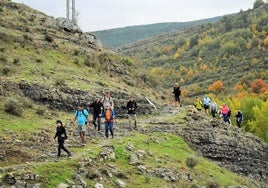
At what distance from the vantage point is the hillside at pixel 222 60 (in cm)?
13775

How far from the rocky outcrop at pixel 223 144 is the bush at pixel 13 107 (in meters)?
7.95

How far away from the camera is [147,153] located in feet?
69.9

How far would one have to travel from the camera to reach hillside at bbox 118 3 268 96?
13775 centimetres

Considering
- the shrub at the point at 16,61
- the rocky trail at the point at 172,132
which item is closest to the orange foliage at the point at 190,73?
the rocky trail at the point at 172,132

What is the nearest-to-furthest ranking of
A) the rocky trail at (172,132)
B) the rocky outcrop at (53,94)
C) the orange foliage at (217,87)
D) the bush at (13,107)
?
the rocky trail at (172,132) → the bush at (13,107) → the rocky outcrop at (53,94) → the orange foliage at (217,87)

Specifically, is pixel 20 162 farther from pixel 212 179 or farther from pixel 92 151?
pixel 212 179

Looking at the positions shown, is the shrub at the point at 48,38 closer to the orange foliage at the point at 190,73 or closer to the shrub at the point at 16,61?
the shrub at the point at 16,61

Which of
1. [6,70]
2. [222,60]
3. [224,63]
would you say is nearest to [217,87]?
[224,63]

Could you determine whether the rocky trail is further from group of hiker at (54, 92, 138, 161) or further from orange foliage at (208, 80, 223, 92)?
orange foliage at (208, 80, 223, 92)

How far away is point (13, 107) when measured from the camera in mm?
22469

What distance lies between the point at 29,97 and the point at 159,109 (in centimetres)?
1141

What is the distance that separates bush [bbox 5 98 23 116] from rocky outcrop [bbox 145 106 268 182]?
7.95m

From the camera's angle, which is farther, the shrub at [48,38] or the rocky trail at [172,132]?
the shrub at [48,38]

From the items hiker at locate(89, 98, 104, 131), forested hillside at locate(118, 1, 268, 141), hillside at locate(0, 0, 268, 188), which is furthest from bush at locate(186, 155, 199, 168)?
forested hillside at locate(118, 1, 268, 141)
